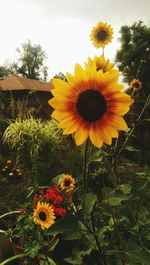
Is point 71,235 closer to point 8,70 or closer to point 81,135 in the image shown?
point 81,135

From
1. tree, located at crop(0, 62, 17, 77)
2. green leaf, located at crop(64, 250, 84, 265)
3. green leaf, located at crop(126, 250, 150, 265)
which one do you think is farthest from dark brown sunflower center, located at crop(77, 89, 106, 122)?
tree, located at crop(0, 62, 17, 77)

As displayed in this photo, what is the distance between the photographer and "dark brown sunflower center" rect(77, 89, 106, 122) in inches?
39.5

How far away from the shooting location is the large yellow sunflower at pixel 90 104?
0.97 m

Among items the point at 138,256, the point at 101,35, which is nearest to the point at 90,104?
the point at 138,256

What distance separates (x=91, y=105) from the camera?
3.30ft

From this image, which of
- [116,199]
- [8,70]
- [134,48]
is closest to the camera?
[116,199]

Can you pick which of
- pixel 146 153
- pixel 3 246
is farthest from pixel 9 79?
pixel 3 246

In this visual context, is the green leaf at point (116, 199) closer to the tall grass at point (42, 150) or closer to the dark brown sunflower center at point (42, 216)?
the dark brown sunflower center at point (42, 216)

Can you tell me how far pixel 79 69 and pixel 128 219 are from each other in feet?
3.90

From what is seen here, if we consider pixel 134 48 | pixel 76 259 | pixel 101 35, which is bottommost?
pixel 76 259

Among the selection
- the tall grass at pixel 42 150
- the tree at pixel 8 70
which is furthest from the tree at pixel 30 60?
the tall grass at pixel 42 150

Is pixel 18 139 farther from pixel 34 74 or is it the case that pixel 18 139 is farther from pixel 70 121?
pixel 34 74

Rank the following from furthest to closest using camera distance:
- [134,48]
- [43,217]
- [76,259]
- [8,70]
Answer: [8,70], [134,48], [43,217], [76,259]

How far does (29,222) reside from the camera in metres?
2.29
